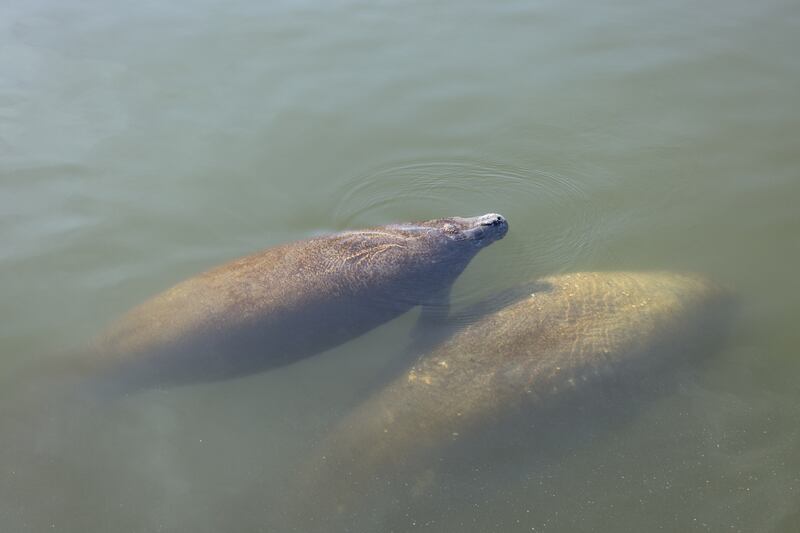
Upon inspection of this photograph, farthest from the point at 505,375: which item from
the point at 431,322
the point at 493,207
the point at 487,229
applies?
the point at 493,207

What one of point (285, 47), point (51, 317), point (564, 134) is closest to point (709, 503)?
point (564, 134)

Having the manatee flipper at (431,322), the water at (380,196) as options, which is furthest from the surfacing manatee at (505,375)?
the water at (380,196)

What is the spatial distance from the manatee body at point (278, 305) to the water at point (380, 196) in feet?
0.75

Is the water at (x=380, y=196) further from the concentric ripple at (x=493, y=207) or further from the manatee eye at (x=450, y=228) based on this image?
the manatee eye at (x=450, y=228)

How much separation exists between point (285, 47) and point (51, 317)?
18.8ft

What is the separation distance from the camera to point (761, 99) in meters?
8.72

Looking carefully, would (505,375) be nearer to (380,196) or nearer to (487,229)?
(487,229)

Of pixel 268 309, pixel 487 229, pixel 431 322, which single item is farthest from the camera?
pixel 487 229

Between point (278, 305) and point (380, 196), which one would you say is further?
point (380, 196)

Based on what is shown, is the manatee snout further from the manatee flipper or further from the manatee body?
the manatee flipper

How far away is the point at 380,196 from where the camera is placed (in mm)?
7492

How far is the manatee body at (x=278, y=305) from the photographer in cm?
564

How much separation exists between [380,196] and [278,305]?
224 cm

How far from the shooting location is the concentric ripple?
6.60 m
